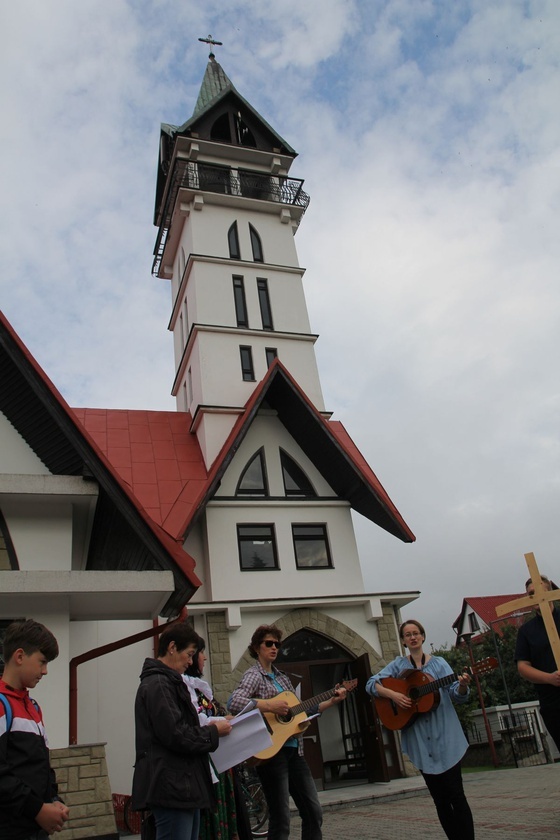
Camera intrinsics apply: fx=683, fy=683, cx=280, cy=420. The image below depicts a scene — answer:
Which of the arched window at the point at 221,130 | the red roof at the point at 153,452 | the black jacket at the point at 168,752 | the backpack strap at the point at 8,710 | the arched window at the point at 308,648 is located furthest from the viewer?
the arched window at the point at 221,130

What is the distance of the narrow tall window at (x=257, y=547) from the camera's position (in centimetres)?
1451

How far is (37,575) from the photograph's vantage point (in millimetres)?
7902

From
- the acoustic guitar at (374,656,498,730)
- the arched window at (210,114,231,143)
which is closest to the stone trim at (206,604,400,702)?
the acoustic guitar at (374,656,498,730)

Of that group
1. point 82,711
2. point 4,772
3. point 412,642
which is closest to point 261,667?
point 412,642

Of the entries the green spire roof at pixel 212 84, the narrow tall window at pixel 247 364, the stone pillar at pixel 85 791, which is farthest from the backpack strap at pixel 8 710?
the green spire roof at pixel 212 84

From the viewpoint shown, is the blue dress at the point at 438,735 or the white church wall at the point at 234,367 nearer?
the blue dress at the point at 438,735

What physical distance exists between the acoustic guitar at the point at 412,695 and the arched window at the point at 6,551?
5110 millimetres

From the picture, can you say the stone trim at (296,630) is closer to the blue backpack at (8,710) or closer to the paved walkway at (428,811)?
the paved walkway at (428,811)

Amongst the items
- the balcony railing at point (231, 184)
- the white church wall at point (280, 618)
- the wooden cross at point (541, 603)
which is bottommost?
the wooden cross at point (541, 603)

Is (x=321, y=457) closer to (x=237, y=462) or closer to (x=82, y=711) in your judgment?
(x=237, y=462)

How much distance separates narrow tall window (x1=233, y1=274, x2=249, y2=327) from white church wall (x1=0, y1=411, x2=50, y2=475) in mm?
10330

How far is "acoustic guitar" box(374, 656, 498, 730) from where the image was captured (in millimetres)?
4789

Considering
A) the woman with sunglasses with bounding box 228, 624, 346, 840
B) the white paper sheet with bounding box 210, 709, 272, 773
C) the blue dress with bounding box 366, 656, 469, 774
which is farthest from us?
the woman with sunglasses with bounding box 228, 624, 346, 840

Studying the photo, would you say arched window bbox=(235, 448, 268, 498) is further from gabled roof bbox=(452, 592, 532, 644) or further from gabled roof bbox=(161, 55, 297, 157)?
gabled roof bbox=(452, 592, 532, 644)
